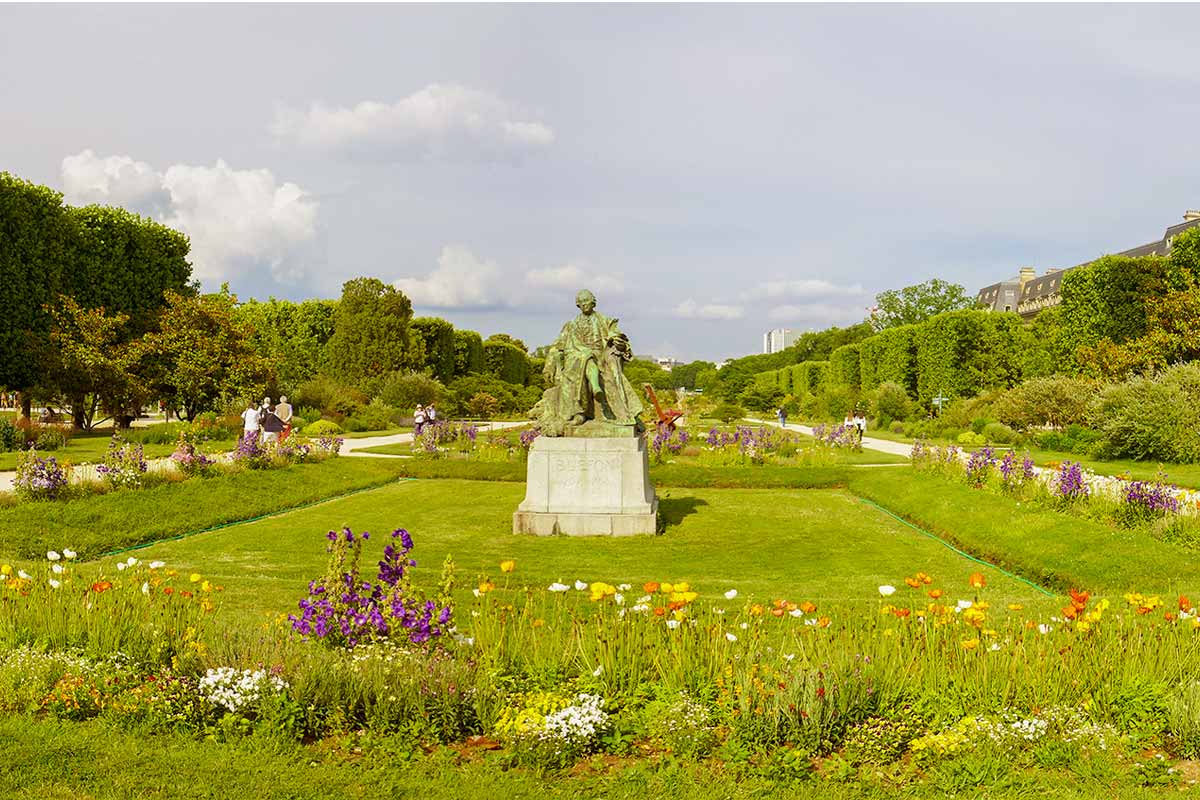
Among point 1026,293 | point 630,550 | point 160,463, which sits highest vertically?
point 1026,293

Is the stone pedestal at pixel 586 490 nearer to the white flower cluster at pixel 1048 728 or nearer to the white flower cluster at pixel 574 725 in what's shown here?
the white flower cluster at pixel 574 725

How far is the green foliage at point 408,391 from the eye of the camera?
40719mm

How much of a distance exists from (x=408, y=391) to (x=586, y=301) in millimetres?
30393

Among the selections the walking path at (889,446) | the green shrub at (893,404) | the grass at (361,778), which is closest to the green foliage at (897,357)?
the green shrub at (893,404)

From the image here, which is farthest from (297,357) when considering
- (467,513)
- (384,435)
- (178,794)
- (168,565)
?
(178,794)

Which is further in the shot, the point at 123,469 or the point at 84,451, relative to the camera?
the point at 84,451

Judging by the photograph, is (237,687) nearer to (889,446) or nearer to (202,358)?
(889,446)

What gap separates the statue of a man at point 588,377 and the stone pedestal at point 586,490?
1.25 feet

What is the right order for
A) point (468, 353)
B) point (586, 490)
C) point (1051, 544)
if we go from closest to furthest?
1. point (1051, 544)
2. point (586, 490)
3. point (468, 353)

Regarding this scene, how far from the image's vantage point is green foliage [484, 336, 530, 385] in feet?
226

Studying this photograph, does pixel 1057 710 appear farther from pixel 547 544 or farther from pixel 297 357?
pixel 297 357

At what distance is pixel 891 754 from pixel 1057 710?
0.98m

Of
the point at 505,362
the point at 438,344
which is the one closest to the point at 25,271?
the point at 438,344

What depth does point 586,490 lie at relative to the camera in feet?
38.2
